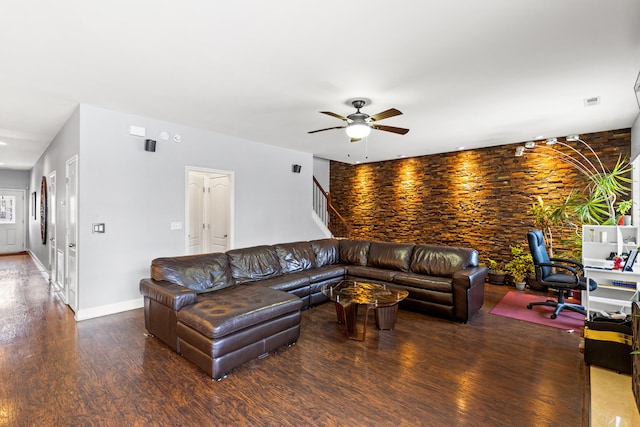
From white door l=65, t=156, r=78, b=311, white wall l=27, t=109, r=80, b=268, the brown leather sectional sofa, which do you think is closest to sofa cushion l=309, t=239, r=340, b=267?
the brown leather sectional sofa

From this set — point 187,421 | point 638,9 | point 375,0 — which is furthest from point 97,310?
point 638,9

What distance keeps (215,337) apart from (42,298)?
14.2 feet

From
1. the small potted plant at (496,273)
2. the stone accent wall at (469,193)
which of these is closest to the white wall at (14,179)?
the stone accent wall at (469,193)

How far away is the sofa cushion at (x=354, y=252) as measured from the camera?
217 inches

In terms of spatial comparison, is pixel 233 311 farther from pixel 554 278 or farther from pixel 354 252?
pixel 554 278

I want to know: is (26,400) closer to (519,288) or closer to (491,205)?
(519,288)

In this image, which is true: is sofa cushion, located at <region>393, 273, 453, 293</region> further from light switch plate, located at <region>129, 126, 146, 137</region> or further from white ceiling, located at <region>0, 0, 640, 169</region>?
light switch plate, located at <region>129, 126, 146, 137</region>

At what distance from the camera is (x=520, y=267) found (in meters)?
5.68

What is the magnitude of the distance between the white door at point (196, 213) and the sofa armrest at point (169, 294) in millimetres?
3133

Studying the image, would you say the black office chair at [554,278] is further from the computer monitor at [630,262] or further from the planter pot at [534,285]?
the planter pot at [534,285]

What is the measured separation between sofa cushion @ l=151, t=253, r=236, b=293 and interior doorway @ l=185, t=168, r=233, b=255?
2.06m

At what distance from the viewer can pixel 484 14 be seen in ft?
6.98

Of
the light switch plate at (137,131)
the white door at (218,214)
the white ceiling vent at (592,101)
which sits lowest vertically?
the white door at (218,214)

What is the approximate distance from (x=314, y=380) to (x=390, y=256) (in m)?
2.97
